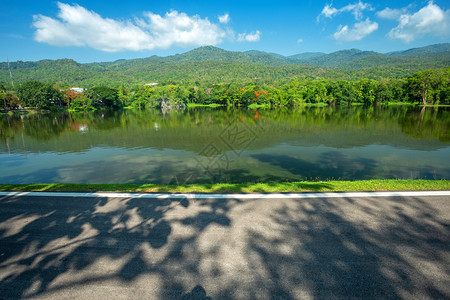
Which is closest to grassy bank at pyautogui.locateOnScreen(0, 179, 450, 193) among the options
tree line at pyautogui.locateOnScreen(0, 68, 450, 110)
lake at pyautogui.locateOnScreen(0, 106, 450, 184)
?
lake at pyautogui.locateOnScreen(0, 106, 450, 184)

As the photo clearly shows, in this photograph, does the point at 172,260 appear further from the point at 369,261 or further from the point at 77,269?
the point at 369,261

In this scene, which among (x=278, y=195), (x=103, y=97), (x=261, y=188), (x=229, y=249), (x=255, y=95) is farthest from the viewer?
(x=103, y=97)

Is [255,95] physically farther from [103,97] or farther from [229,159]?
[229,159]

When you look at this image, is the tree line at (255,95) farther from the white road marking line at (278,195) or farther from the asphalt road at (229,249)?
the asphalt road at (229,249)

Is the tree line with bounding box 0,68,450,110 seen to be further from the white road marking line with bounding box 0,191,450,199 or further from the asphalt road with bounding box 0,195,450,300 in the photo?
the asphalt road with bounding box 0,195,450,300

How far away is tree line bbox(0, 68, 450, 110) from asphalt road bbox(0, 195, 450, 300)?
82.7 m

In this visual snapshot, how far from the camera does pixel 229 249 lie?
15.0 feet

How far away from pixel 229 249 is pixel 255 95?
93248mm

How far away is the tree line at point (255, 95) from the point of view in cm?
7206

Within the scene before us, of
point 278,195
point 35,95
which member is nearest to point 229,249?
point 278,195

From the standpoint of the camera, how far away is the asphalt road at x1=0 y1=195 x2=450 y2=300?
3.70m

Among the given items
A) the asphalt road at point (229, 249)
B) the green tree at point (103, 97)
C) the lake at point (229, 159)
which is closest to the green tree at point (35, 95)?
the green tree at point (103, 97)

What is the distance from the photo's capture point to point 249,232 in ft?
16.7

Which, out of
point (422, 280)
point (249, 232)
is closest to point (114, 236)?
point (249, 232)
